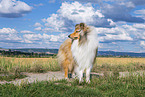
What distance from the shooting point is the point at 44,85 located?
544cm

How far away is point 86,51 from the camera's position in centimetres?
607

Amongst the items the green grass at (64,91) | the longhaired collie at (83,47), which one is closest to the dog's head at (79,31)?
the longhaired collie at (83,47)

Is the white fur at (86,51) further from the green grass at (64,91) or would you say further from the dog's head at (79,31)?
the green grass at (64,91)

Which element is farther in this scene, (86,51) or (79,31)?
(86,51)

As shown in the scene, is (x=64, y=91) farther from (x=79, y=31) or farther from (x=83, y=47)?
(x=79, y=31)

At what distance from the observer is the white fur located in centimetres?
599

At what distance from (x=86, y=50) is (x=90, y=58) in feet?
1.24

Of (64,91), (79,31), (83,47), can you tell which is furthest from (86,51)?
(64,91)

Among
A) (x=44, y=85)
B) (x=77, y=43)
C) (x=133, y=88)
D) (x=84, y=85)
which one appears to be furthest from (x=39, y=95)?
(x=133, y=88)

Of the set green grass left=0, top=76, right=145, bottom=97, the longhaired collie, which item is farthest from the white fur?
green grass left=0, top=76, right=145, bottom=97

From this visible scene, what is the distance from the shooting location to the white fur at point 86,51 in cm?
599

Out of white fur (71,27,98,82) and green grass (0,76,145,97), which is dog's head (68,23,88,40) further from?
green grass (0,76,145,97)

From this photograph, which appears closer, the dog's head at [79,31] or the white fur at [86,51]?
the dog's head at [79,31]

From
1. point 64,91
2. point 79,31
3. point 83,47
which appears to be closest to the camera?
point 64,91
